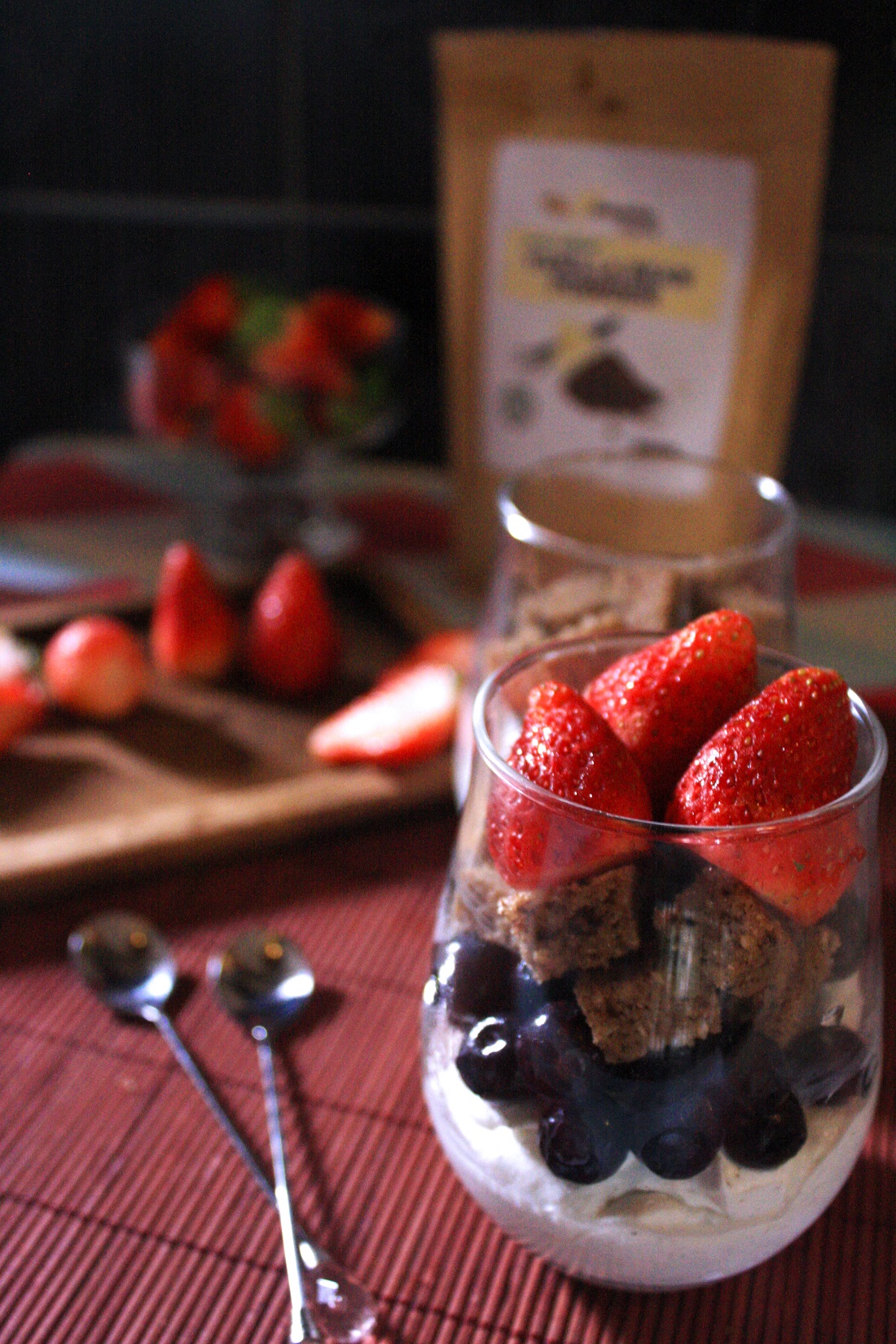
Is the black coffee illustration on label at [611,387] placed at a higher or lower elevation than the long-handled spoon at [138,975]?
higher

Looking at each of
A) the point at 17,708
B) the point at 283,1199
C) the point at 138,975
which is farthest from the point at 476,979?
the point at 17,708

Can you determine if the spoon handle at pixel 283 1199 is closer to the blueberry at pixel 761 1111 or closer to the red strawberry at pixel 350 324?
the blueberry at pixel 761 1111

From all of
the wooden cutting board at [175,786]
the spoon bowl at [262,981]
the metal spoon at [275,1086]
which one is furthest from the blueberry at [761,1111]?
the wooden cutting board at [175,786]

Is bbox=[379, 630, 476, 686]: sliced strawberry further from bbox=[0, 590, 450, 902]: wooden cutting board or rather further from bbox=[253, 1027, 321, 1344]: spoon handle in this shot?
bbox=[253, 1027, 321, 1344]: spoon handle

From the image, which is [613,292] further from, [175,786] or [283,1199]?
[283,1199]

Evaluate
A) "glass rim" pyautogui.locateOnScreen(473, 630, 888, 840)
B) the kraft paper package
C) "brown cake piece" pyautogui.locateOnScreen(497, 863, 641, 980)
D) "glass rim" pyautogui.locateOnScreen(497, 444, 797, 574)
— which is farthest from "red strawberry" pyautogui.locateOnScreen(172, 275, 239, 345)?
"brown cake piece" pyautogui.locateOnScreen(497, 863, 641, 980)

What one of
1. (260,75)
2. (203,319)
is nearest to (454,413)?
(203,319)
